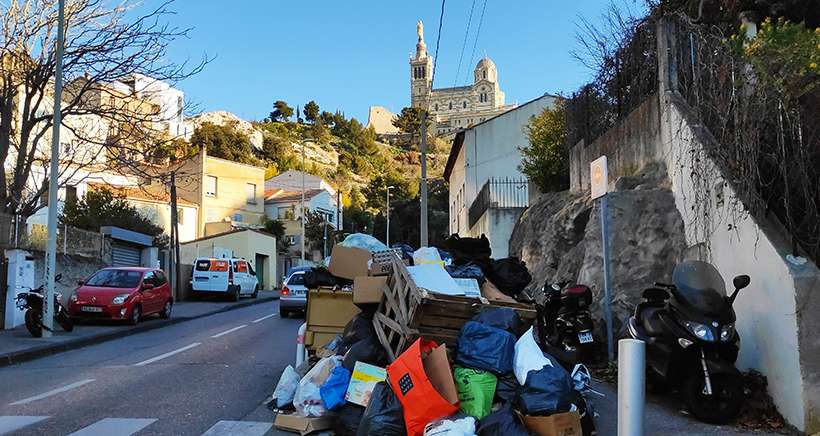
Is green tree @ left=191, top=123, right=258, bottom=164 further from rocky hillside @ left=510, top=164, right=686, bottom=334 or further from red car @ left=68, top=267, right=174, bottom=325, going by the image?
rocky hillside @ left=510, top=164, right=686, bottom=334

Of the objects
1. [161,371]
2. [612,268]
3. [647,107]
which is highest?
[647,107]

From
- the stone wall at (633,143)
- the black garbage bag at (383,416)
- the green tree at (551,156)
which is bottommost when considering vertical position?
the black garbage bag at (383,416)

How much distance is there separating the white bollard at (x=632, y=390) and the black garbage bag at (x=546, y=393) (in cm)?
168

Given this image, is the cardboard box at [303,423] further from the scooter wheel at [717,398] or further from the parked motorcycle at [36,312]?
the parked motorcycle at [36,312]

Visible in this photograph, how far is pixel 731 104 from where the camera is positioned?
273 inches

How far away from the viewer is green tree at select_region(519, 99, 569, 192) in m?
18.1

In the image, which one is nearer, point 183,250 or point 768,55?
point 768,55

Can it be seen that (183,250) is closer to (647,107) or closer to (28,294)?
(28,294)

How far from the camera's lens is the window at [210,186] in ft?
169

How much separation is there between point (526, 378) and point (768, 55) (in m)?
4.23

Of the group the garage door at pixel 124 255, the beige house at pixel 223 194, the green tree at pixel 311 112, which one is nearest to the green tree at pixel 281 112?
the green tree at pixel 311 112

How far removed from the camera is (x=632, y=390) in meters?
3.27

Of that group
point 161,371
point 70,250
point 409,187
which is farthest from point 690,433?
point 409,187

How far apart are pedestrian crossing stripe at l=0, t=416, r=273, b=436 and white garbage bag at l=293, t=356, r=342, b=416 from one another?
365mm
